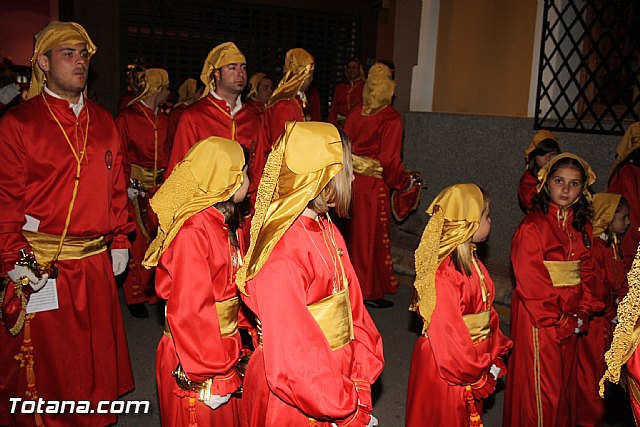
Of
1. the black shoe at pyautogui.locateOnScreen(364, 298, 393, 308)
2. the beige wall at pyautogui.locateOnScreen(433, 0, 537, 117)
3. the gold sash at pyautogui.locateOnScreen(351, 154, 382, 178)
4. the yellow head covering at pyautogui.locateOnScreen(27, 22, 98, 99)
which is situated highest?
the beige wall at pyautogui.locateOnScreen(433, 0, 537, 117)

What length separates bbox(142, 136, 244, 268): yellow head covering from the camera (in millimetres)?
2922

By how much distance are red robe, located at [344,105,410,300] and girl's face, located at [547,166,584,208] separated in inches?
101

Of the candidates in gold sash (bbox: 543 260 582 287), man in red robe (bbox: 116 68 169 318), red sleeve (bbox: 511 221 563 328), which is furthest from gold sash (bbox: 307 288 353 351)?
man in red robe (bbox: 116 68 169 318)

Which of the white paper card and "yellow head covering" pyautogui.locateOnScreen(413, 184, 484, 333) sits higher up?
"yellow head covering" pyautogui.locateOnScreen(413, 184, 484, 333)

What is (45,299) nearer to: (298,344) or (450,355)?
(298,344)

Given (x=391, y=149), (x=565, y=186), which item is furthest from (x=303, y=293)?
(x=391, y=149)

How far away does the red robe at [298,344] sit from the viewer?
84.4 inches

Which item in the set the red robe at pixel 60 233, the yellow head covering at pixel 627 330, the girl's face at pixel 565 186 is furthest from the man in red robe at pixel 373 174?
the yellow head covering at pixel 627 330

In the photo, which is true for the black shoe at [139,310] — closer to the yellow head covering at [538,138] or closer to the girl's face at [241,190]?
the girl's face at [241,190]

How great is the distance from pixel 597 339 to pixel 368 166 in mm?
2824

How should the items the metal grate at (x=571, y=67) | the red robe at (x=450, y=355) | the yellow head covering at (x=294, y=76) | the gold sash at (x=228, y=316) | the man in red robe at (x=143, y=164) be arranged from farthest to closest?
1. the metal grate at (x=571, y=67)
2. the man in red robe at (x=143, y=164)
3. the yellow head covering at (x=294, y=76)
4. the red robe at (x=450, y=355)
5. the gold sash at (x=228, y=316)

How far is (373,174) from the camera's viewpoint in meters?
6.44

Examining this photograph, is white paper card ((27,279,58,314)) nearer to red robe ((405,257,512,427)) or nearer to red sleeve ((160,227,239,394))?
red sleeve ((160,227,239,394))

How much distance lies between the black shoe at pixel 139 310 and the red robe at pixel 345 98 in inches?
205
